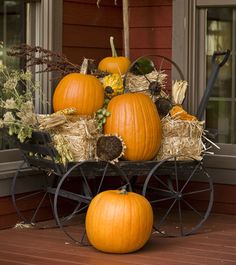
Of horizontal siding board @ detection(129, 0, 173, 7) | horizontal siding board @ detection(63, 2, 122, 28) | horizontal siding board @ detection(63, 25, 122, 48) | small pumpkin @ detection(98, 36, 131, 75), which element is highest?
horizontal siding board @ detection(129, 0, 173, 7)

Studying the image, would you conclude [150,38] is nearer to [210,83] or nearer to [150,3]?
[150,3]

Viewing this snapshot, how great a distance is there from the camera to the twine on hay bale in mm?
6281

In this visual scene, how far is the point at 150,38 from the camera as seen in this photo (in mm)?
7492

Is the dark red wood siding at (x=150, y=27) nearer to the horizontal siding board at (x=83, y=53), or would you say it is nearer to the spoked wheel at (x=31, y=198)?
the horizontal siding board at (x=83, y=53)

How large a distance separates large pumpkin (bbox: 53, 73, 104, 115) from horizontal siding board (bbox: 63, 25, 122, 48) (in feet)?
2.88

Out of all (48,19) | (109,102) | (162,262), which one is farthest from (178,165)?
(48,19)

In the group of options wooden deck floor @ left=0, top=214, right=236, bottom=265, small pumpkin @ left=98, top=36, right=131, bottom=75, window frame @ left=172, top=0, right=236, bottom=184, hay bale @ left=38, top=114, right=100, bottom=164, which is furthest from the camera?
window frame @ left=172, top=0, right=236, bottom=184

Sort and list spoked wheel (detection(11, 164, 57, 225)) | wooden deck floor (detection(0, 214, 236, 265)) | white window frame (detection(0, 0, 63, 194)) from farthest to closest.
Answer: white window frame (detection(0, 0, 63, 194))
spoked wheel (detection(11, 164, 57, 225))
wooden deck floor (detection(0, 214, 236, 265))

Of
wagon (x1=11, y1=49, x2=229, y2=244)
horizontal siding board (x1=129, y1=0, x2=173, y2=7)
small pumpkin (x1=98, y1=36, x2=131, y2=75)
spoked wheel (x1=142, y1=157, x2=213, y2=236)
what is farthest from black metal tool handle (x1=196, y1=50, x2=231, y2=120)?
horizontal siding board (x1=129, y1=0, x2=173, y2=7)

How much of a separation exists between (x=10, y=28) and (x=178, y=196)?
1.73 m

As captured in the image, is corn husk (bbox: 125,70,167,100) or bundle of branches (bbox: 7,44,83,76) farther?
corn husk (bbox: 125,70,167,100)

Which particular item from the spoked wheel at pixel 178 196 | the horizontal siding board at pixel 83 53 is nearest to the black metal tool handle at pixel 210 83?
the spoked wheel at pixel 178 196

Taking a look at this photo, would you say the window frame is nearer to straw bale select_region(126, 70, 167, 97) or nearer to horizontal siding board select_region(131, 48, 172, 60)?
horizontal siding board select_region(131, 48, 172, 60)

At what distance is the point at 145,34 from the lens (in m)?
7.52
